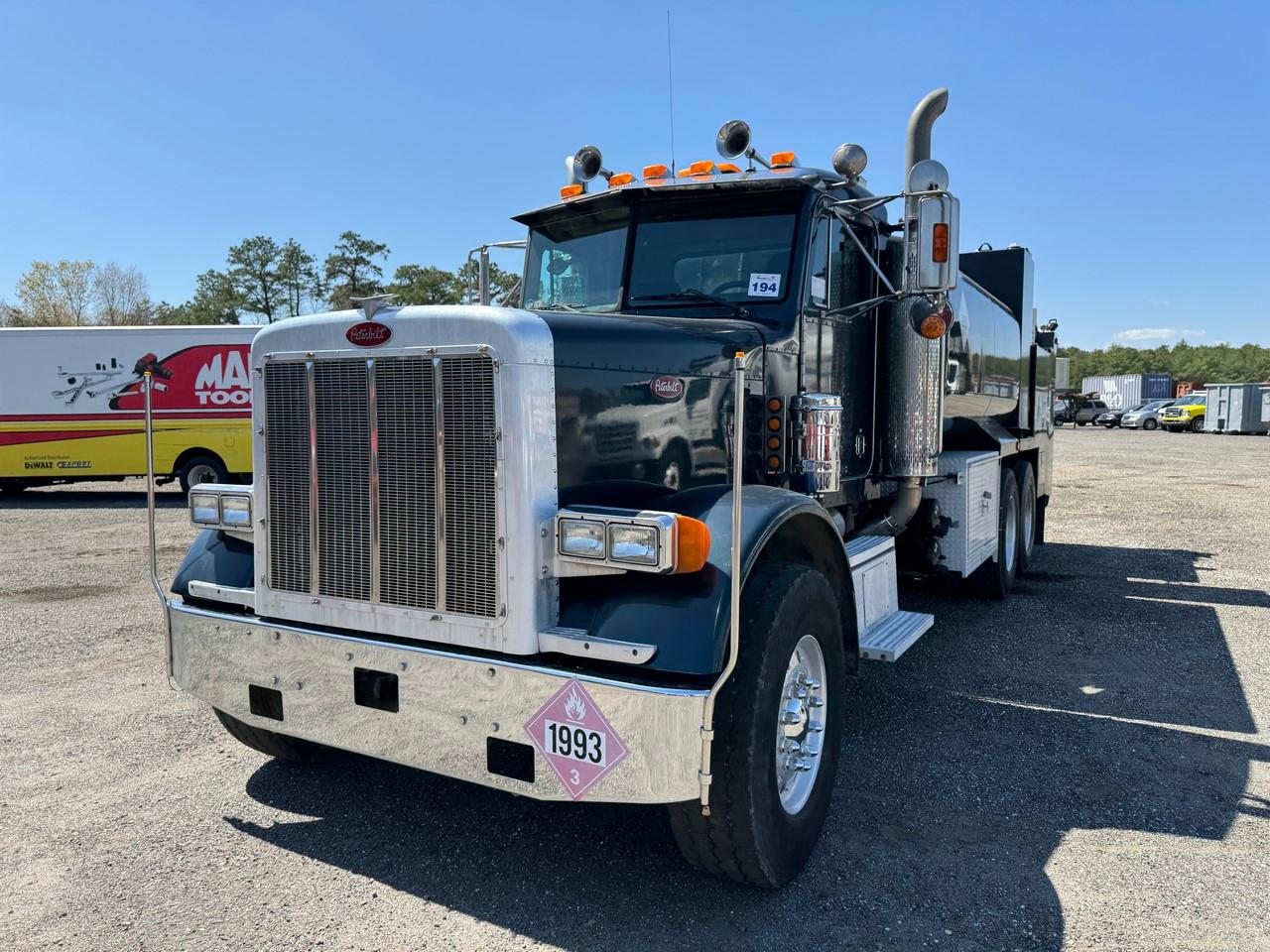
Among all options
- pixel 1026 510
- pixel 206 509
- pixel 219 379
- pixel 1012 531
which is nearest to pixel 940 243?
pixel 206 509

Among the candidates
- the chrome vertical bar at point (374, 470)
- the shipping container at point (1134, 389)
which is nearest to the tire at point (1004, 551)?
the chrome vertical bar at point (374, 470)

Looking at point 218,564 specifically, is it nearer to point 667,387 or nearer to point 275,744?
point 275,744

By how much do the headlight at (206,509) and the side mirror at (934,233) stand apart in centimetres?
311

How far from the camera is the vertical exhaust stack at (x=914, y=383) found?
5102 mm

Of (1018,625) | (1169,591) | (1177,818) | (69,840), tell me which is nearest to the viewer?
(69,840)

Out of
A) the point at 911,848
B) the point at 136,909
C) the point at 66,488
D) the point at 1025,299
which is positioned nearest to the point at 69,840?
the point at 136,909

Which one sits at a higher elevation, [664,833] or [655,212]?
[655,212]

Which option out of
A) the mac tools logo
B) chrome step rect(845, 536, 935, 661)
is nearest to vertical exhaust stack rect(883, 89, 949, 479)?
chrome step rect(845, 536, 935, 661)

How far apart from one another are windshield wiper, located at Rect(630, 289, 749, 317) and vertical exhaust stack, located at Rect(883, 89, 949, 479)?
1.32 meters

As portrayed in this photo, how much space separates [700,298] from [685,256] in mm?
251

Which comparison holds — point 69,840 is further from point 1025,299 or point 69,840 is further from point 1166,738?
point 1025,299

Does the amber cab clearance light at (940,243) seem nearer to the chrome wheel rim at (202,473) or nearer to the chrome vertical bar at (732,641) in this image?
the chrome vertical bar at (732,641)

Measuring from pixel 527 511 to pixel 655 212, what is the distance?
2142 millimetres

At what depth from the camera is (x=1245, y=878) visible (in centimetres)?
321
